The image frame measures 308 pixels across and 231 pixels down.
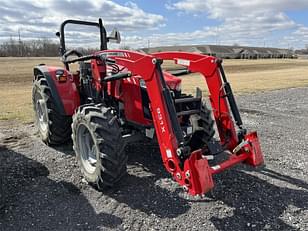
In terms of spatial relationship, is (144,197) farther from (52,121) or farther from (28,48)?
(28,48)

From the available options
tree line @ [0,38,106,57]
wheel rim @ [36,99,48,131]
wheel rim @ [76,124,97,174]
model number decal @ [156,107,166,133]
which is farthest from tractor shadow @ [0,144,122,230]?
tree line @ [0,38,106,57]

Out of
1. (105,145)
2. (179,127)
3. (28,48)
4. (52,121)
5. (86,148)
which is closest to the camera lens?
(179,127)

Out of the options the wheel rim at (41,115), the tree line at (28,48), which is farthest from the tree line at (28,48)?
the wheel rim at (41,115)

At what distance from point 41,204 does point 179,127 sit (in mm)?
1894

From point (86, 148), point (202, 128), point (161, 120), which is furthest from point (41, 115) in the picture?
point (161, 120)

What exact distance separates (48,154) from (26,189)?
1356 millimetres

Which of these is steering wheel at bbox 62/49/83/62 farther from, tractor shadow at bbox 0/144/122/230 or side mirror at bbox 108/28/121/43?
tractor shadow at bbox 0/144/122/230

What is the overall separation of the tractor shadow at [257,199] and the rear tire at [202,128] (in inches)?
22.3

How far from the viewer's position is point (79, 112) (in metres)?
4.46

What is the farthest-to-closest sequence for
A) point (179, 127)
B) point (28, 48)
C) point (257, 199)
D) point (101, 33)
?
point (28, 48), point (101, 33), point (257, 199), point (179, 127)

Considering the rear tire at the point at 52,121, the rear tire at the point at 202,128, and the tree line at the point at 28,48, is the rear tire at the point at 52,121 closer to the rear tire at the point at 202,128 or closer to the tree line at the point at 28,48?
the rear tire at the point at 202,128

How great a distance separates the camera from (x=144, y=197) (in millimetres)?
4219

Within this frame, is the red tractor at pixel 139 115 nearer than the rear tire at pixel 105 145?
Yes

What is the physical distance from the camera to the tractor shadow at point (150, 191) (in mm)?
3953
